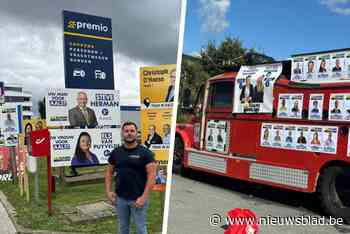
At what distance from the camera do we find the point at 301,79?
11.3 feet

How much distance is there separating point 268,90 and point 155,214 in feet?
10.8

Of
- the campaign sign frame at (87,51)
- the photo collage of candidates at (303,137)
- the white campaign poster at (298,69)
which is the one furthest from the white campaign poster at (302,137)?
the campaign sign frame at (87,51)

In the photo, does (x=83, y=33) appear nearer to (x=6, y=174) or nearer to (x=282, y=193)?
(x=6, y=174)

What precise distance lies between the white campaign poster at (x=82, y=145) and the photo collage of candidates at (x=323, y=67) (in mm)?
5535

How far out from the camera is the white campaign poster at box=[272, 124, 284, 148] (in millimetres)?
3961

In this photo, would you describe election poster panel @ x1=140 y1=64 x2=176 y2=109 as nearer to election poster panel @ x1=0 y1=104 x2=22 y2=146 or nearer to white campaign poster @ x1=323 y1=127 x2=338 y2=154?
white campaign poster @ x1=323 y1=127 x2=338 y2=154

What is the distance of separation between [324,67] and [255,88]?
1234 mm

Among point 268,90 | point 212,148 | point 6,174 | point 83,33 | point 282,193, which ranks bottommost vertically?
point 6,174

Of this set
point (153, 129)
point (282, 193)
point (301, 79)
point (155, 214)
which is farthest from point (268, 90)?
point (155, 214)

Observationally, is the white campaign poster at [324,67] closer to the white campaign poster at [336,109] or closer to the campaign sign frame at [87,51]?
the white campaign poster at [336,109]

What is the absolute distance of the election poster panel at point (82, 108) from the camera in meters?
7.94

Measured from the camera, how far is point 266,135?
4152 millimetres

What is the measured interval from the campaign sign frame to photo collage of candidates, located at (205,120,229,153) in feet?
14.4

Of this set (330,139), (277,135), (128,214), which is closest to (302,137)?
(330,139)
